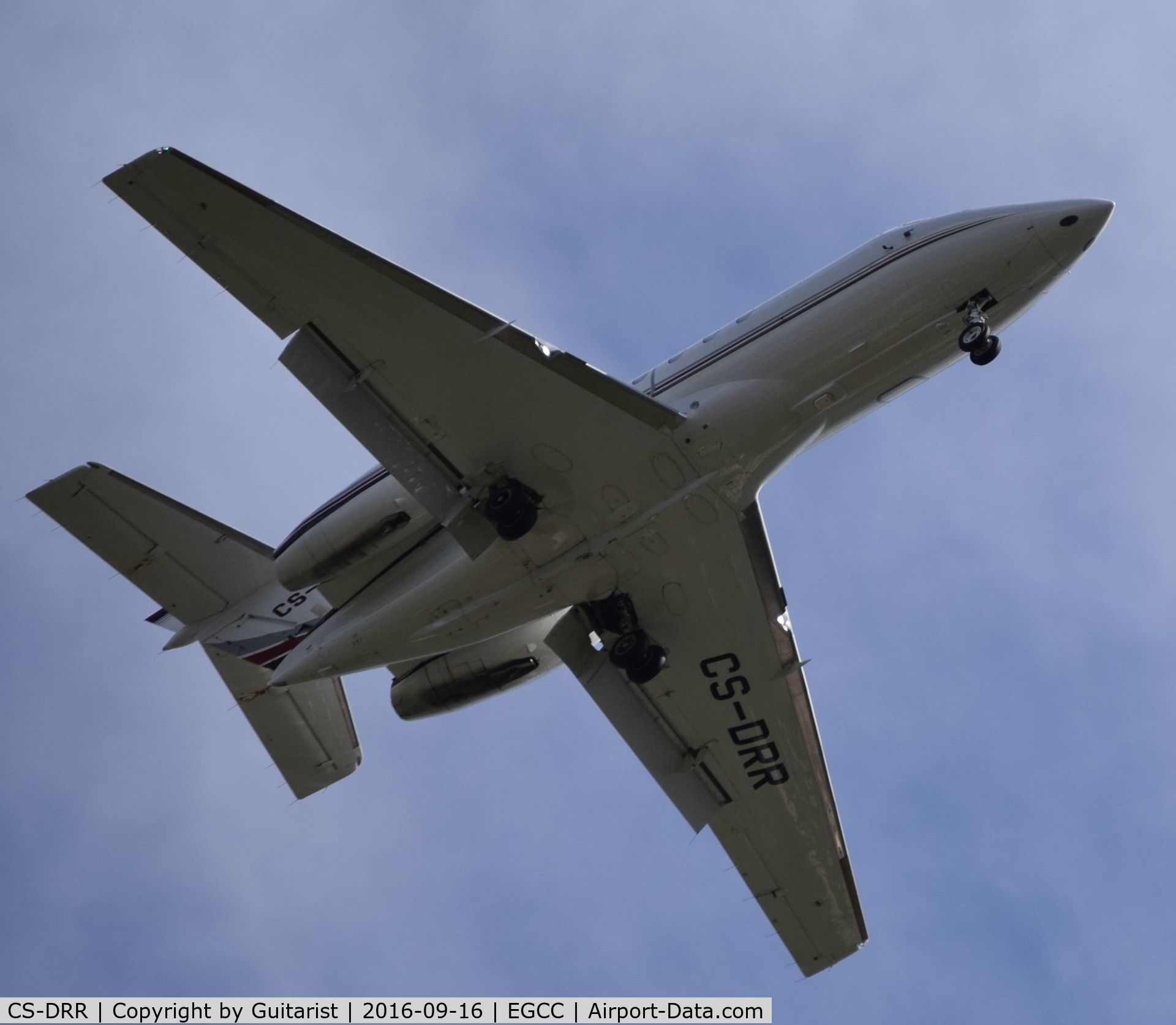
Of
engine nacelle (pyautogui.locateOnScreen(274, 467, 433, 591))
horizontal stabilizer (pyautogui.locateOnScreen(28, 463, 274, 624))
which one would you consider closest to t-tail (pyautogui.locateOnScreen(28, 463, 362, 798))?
horizontal stabilizer (pyautogui.locateOnScreen(28, 463, 274, 624))

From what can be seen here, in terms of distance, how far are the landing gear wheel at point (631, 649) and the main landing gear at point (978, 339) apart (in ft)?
24.7

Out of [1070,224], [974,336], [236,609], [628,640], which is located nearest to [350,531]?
[236,609]

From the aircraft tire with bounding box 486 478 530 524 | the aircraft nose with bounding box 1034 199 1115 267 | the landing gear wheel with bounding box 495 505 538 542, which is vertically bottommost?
the landing gear wheel with bounding box 495 505 538 542

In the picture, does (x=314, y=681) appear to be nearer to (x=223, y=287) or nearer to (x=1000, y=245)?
(x=223, y=287)

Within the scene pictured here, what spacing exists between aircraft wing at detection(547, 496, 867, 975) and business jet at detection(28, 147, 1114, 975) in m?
0.06

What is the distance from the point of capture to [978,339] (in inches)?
897

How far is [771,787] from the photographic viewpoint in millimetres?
27359

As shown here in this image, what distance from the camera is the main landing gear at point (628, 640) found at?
2516 centimetres

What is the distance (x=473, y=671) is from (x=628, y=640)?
9.58 ft

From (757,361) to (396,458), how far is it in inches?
238

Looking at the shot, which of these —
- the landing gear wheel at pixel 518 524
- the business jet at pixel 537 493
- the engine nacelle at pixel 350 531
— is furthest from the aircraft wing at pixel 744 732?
the engine nacelle at pixel 350 531

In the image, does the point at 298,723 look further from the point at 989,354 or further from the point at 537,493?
the point at 989,354

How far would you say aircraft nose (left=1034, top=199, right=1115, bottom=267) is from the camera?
74.7 feet

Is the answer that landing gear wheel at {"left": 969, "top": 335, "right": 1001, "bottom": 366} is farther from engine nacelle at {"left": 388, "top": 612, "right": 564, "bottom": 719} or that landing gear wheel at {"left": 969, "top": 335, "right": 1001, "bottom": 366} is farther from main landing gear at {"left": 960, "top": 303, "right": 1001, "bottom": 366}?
engine nacelle at {"left": 388, "top": 612, "right": 564, "bottom": 719}
